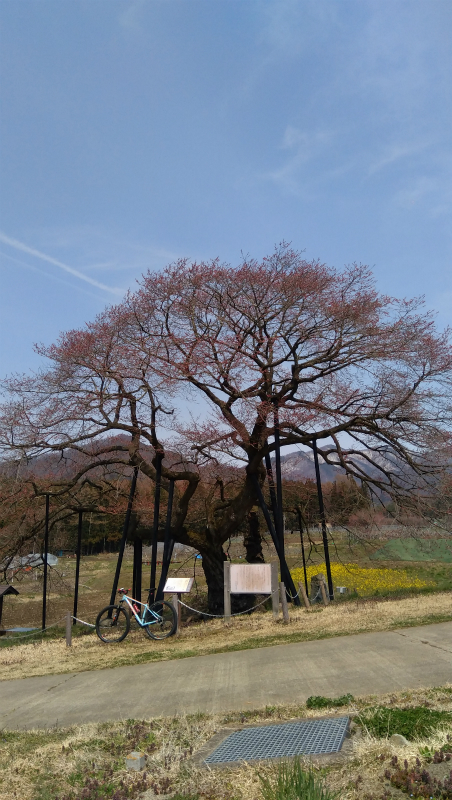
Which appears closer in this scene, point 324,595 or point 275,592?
point 275,592

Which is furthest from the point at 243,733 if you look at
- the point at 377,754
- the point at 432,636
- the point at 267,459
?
the point at 267,459

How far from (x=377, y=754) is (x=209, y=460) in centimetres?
1277

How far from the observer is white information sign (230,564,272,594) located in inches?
482

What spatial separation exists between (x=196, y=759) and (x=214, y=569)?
1256cm

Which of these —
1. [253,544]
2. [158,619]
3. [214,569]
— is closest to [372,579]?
[253,544]

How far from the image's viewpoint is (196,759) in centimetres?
430

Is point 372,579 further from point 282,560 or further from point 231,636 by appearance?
point 231,636

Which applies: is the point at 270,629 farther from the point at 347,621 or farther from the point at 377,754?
the point at 377,754

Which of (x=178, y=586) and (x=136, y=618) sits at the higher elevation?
(x=178, y=586)

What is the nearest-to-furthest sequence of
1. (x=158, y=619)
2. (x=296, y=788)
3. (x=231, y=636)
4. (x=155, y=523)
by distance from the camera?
(x=296, y=788)
(x=231, y=636)
(x=158, y=619)
(x=155, y=523)

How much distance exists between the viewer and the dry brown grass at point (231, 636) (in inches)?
362

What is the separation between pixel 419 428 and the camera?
14414 mm

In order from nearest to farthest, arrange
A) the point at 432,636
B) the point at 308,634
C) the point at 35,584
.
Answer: the point at 432,636
the point at 308,634
the point at 35,584

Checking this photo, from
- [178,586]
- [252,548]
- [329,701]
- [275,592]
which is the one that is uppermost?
[252,548]
